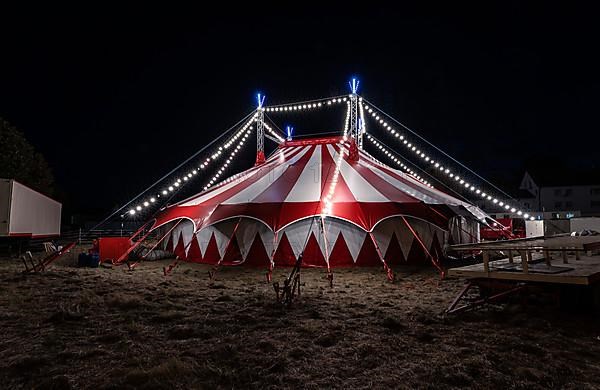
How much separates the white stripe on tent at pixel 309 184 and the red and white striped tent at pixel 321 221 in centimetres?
2

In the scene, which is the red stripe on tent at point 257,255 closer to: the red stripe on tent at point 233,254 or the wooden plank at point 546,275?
the red stripe on tent at point 233,254

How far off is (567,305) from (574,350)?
154 cm

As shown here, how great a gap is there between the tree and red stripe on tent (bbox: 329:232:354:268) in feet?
42.4

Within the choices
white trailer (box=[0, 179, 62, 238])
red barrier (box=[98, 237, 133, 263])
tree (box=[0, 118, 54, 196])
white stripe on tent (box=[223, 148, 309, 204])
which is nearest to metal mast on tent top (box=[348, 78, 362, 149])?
white stripe on tent (box=[223, 148, 309, 204])

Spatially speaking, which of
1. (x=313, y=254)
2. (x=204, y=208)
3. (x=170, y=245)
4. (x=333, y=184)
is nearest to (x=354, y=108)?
(x=333, y=184)

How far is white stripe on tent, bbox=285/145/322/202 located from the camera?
8.87 m

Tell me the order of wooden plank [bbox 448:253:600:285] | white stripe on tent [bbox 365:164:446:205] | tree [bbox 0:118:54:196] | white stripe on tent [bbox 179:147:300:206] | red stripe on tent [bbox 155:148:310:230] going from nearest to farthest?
wooden plank [bbox 448:253:600:285] < red stripe on tent [bbox 155:148:310:230] < white stripe on tent [bbox 365:164:446:205] < white stripe on tent [bbox 179:147:300:206] < tree [bbox 0:118:54:196]

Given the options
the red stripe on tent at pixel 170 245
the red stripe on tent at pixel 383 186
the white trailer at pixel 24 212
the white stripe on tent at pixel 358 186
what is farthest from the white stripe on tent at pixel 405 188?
the white trailer at pixel 24 212

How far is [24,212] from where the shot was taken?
11289mm

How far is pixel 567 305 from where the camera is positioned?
4.54 m

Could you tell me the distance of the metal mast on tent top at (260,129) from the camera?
12.5 metres

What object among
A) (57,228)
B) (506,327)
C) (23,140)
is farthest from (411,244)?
(23,140)

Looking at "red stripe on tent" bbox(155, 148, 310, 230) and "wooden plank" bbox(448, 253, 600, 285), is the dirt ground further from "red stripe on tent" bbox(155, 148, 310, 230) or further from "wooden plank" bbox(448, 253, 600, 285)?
"red stripe on tent" bbox(155, 148, 310, 230)

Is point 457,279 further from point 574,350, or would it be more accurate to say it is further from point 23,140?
point 23,140
